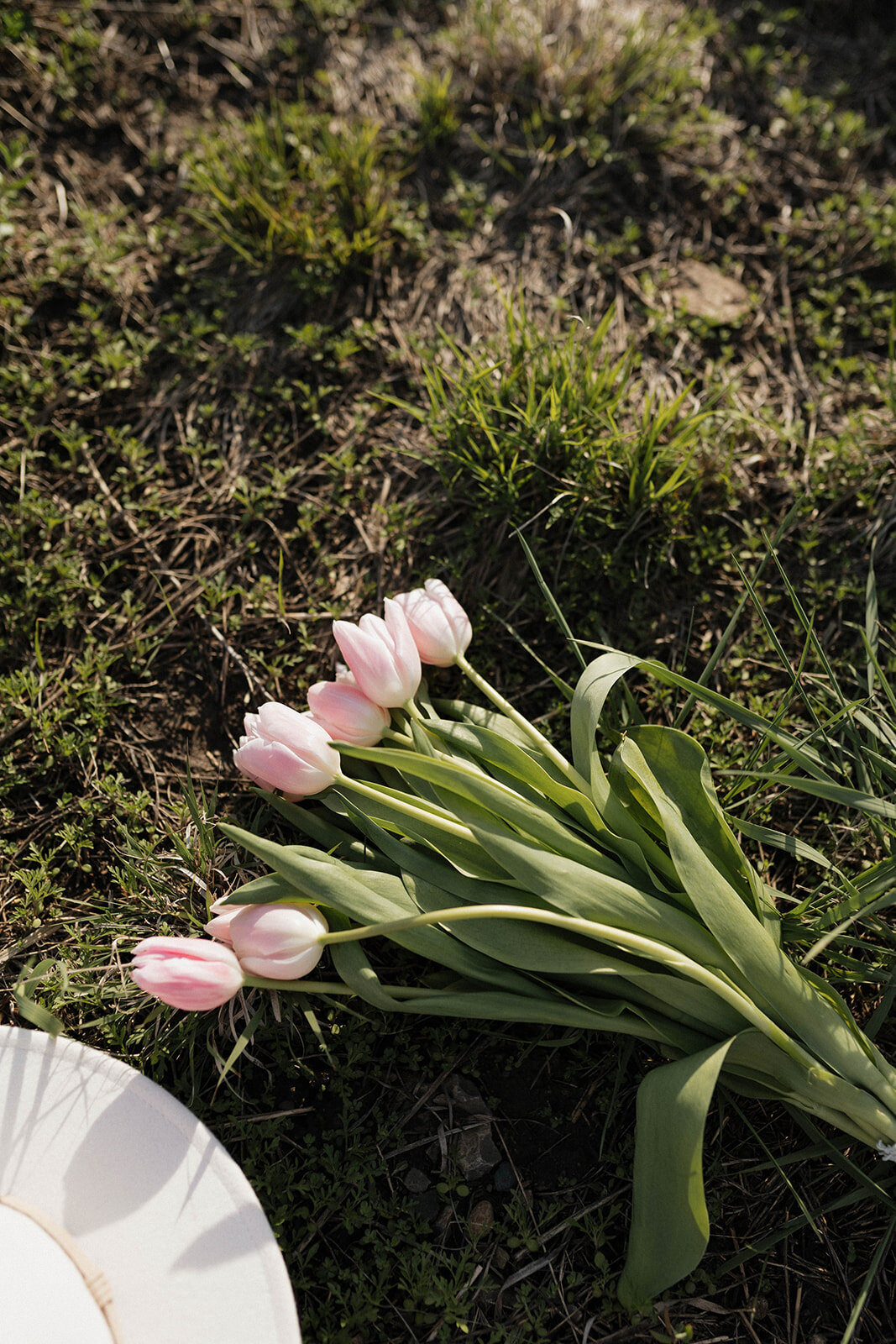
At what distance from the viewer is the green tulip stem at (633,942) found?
105cm

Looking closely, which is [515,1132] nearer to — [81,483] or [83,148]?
[81,483]

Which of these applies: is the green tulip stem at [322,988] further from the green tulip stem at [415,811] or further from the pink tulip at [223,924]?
the green tulip stem at [415,811]

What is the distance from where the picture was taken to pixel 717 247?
2141 millimetres

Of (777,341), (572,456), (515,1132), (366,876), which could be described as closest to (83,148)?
(572,456)

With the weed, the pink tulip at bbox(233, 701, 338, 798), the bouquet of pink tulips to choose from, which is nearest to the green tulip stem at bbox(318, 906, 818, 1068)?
the bouquet of pink tulips

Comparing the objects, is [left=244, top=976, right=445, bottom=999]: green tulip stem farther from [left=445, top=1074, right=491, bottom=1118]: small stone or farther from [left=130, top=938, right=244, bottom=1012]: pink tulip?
[left=445, top=1074, right=491, bottom=1118]: small stone

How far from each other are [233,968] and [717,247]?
2.05 metres

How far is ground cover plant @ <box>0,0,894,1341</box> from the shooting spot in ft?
4.22

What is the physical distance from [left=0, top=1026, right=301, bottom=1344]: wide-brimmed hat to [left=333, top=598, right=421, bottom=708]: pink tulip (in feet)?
2.05

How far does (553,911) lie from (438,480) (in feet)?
3.18

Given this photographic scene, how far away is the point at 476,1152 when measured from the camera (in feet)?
4.31

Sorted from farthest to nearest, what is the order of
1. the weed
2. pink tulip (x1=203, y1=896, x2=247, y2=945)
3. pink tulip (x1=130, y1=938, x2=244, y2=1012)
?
1. the weed
2. pink tulip (x1=203, y1=896, x2=247, y2=945)
3. pink tulip (x1=130, y1=938, x2=244, y2=1012)

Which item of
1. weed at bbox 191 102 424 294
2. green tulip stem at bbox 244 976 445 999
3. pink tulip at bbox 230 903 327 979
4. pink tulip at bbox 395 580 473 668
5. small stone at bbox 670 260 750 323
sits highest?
small stone at bbox 670 260 750 323

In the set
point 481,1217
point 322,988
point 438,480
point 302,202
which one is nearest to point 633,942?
point 322,988
